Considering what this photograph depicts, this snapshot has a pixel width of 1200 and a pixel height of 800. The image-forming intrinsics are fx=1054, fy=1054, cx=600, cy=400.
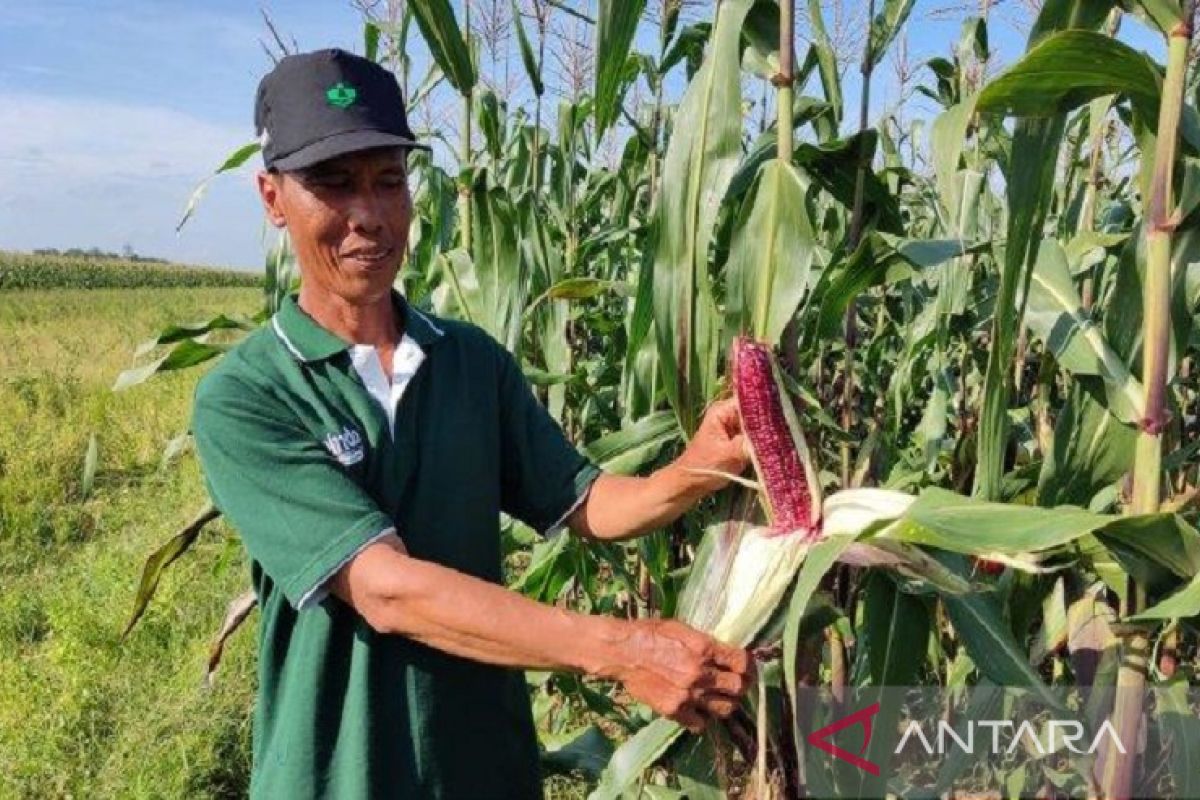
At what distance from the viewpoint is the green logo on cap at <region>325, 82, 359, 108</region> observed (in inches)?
71.4

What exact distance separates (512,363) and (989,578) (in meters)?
1.06

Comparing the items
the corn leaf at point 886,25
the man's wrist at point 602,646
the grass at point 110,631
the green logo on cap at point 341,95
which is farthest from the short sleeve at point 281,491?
the grass at point 110,631

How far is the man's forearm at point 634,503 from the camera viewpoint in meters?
1.92

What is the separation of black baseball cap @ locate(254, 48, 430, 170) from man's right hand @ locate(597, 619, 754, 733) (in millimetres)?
947

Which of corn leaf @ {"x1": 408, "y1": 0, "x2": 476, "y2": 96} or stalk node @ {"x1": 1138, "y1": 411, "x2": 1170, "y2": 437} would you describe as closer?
stalk node @ {"x1": 1138, "y1": 411, "x2": 1170, "y2": 437}

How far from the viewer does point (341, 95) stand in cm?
183

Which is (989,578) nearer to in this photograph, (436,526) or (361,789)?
(436,526)

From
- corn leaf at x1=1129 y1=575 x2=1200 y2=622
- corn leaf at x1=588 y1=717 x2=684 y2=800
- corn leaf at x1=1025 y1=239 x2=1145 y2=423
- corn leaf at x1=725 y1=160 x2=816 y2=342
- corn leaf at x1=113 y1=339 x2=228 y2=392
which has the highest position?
corn leaf at x1=725 y1=160 x2=816 y2=342

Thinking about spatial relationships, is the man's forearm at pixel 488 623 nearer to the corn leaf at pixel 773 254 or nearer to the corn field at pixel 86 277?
the corn leaf at pixel 773 254

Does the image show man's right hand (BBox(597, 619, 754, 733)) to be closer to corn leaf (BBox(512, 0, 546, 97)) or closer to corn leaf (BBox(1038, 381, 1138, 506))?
corn leaf (BBox(1038, 381, 1138, 506))

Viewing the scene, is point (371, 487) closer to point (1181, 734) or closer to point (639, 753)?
point (639, 753)

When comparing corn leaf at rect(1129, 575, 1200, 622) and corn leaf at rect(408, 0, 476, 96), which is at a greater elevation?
corn leaf at rect(408, 0, 476, 96)

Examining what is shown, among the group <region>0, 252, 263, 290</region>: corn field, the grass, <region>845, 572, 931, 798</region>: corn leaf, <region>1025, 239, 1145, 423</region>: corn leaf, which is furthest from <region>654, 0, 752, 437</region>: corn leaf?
<region>0, 252, 263, 290</region>: corn field

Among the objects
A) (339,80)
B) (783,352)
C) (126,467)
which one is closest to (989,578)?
(783,352)
